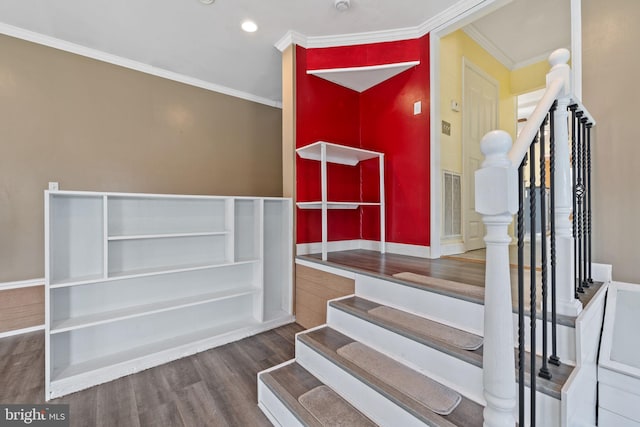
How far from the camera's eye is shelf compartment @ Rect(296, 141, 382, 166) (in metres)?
2.57

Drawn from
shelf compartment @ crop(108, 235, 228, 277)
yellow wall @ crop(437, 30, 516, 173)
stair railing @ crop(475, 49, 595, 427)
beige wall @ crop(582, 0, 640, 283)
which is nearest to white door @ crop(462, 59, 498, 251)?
yellow wall @ crop(437, 30, 516, 173)

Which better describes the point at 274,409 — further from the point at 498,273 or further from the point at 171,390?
the point at 498,273

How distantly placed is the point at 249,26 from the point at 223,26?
0.78 feet

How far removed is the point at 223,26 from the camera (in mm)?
2570

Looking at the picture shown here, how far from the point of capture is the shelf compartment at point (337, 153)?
A: 2572 millimetres

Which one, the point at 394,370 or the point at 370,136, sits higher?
the point at 370,136

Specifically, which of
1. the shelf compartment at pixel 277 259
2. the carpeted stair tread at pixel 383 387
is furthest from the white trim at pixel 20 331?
the carpeted stair tread at pixel 383 387

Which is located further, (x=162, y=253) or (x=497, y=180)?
(x=162, y=253)

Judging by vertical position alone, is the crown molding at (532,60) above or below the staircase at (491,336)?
above

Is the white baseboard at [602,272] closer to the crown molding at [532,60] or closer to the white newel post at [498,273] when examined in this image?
the white newel post at [498,273]

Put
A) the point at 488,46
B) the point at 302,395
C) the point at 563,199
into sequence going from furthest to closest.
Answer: the point at 488,46
the point at 302,395
the point at 563,199

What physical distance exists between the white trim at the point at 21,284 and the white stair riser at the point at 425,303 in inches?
118

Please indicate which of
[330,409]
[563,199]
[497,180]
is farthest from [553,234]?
[330,409]

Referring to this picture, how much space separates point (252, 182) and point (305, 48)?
1.90 meters
